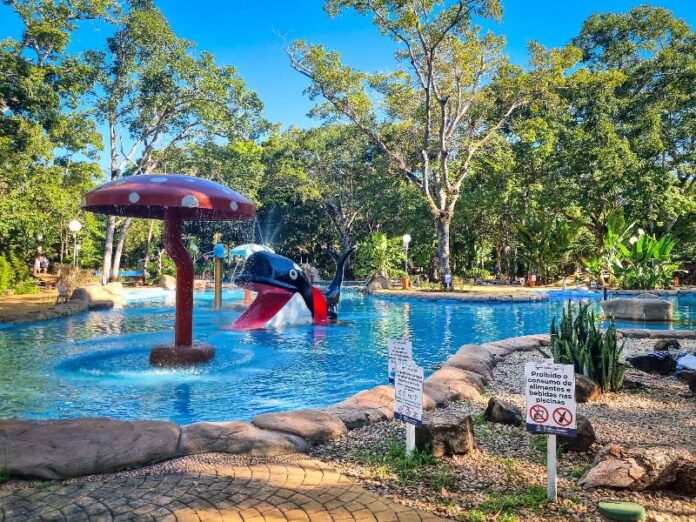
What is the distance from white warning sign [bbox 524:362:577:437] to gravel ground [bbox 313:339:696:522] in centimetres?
42

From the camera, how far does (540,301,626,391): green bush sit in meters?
5.82

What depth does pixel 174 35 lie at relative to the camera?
22.8m

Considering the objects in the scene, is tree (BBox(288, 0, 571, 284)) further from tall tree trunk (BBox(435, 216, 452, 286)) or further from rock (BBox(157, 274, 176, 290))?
rock (BBox(157, 274, 176, 290))

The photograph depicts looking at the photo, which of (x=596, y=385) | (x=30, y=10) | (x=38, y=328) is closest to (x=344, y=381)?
(x=596, y=385)

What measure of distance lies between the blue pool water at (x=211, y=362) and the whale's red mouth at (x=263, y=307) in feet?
1.52

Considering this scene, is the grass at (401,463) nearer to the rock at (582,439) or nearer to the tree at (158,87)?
the rock at (582,439)

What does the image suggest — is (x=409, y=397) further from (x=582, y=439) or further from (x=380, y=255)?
(x=380, y=255)

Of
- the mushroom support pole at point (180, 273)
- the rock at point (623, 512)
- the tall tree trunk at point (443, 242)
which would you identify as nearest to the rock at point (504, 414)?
the rock at point (623, 512)

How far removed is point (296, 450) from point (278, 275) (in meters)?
8.20

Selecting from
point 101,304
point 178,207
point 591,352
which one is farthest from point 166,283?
point 591,352

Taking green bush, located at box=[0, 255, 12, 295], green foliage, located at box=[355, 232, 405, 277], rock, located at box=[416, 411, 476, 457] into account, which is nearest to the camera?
rock, located at box=[416, 411, 476, 457]

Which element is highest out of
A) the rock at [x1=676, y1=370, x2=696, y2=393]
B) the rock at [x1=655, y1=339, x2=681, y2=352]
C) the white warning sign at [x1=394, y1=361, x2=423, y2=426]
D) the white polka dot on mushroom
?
the white polka dot on mushroom

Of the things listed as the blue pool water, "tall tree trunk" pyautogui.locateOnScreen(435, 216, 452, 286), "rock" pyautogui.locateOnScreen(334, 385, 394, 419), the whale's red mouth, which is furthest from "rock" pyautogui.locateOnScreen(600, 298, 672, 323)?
"rock" pyautogui.locateOnScreen(334, 385, 394, 419)

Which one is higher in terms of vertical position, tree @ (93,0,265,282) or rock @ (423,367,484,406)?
tree @ (93,0,265,282)
